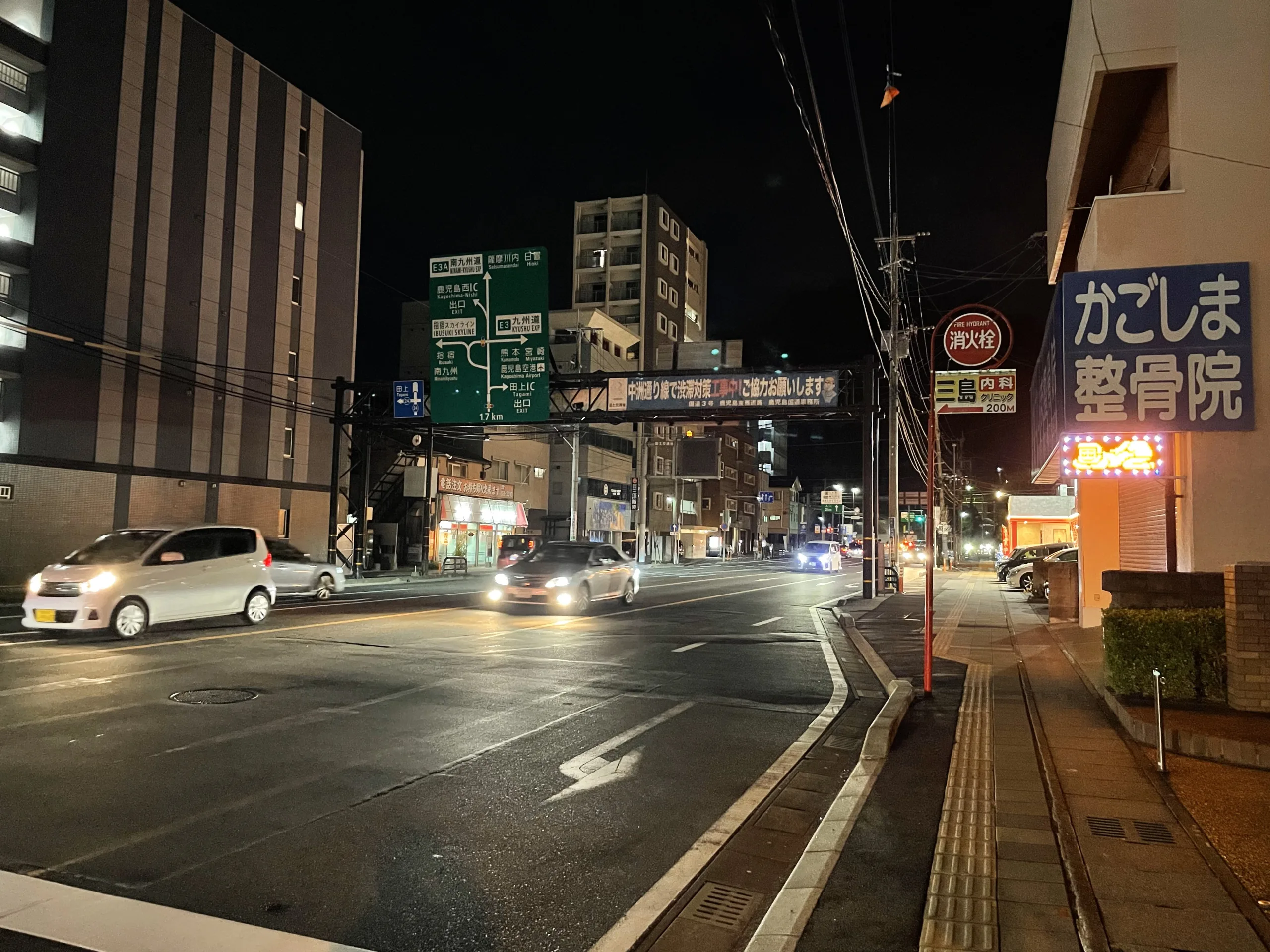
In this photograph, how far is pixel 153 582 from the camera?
1309 cm

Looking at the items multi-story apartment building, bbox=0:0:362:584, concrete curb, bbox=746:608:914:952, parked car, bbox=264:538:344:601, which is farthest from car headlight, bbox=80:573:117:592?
multi-story apartment building, bbox=0:0:362:584

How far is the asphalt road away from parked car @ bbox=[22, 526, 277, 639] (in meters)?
0.46

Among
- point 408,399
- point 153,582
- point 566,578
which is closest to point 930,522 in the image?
point 566,578

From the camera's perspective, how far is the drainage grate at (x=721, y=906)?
401 centimetres

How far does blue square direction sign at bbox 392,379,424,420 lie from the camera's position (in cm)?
2853

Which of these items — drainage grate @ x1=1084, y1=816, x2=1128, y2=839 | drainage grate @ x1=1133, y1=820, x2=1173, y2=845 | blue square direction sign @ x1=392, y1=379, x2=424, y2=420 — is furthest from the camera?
blue square direction sign @ x1=392, y1=379, x2=424, y2=420

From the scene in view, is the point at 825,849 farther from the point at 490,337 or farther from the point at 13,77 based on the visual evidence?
the point at 13,77

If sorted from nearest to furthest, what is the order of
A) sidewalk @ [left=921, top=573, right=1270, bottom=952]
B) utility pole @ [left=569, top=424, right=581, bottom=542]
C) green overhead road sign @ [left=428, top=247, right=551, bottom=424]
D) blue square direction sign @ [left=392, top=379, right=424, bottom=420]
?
sidewalk @ [left=921, top=573, right=1270, bottom=952] → green overhead road sign @ [left=428, top=247, right=551, bottom=424] → blue square direction sign @ [left=392, top=379, right=424, bottom=420] → utility pole @ [left=569, top=424, right=581, bottom=542]

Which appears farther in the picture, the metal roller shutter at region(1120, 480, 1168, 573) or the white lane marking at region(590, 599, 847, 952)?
the metal roller shutter at region(1120, 480, 1168, 573)

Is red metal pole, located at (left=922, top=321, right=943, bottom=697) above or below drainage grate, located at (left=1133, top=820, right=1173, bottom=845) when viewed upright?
above

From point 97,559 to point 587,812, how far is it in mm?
10995

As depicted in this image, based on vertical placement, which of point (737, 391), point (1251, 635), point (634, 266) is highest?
point (634, 266)

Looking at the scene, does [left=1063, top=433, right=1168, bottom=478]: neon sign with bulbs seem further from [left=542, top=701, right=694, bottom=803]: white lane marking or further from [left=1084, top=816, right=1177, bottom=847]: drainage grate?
[left=542, top=701, right=694, bottom=803]: white lane marking

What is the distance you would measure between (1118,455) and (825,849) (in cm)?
944
